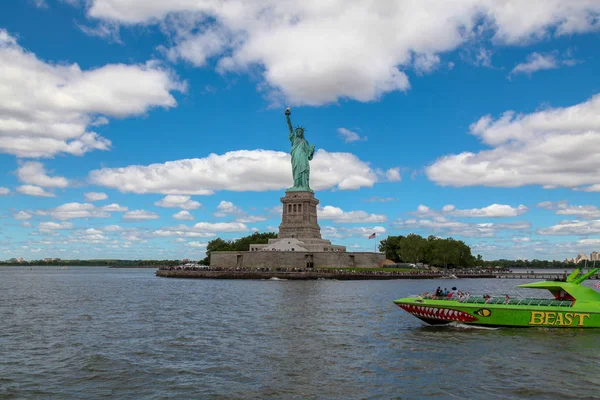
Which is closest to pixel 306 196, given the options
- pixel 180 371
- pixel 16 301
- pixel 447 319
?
pixel 16 301

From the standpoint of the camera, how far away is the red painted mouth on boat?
1181 inches

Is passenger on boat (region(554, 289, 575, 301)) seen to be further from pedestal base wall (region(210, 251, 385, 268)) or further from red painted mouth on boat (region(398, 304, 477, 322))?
pedestal base wall (region(210, 251, 385, 268))

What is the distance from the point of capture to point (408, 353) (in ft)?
79.1

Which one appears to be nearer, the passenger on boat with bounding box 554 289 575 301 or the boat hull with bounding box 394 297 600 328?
the boat hull with bounding box 394 297 600 328

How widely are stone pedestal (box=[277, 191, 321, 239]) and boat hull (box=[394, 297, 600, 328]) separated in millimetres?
71281

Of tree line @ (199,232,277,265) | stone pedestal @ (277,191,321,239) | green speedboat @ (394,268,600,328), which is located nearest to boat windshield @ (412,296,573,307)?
green speedboat @ (394,268,600,328)

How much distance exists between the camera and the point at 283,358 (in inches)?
900

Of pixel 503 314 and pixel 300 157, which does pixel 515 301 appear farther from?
pixel 300 157

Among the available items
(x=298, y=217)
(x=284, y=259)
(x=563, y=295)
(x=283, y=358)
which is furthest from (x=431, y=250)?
(x=283, y=358)

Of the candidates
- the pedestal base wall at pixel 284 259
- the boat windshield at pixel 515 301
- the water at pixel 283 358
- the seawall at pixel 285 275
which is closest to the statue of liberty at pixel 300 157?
the pedestal base wall at pixel 284 259

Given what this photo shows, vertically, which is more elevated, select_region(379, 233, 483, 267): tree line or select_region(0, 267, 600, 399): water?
select_region(379, 233, 483, 267): tree line

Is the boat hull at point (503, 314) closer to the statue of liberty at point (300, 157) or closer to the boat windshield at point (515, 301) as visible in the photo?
the boat windshield at point (515, 301)

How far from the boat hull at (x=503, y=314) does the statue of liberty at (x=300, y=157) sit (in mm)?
74598

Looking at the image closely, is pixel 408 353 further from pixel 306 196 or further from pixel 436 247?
pixel 436 247
